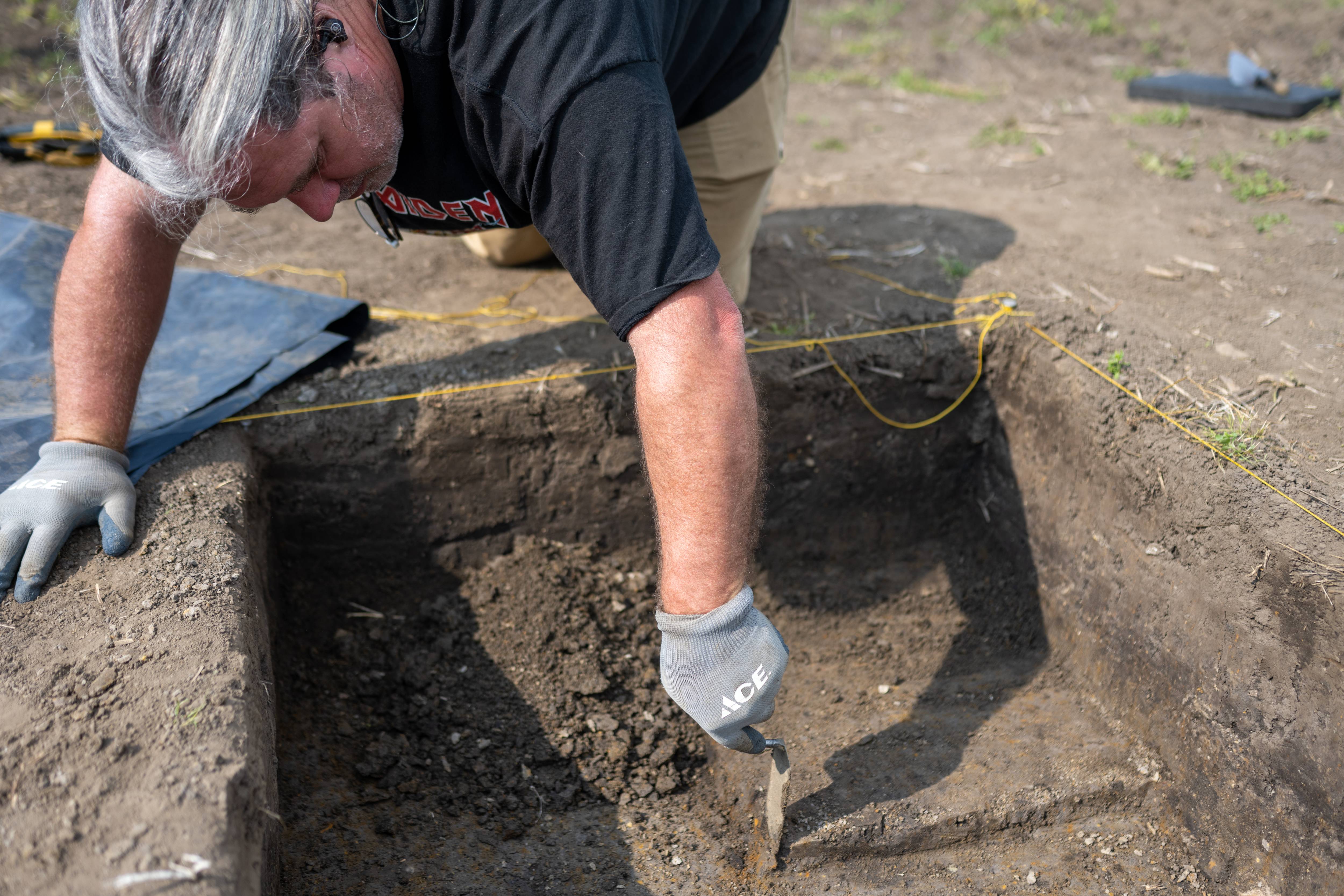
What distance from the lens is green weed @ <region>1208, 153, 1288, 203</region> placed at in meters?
3.51

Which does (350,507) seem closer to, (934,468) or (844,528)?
(844,528)

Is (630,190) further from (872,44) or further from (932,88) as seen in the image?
(872,44)

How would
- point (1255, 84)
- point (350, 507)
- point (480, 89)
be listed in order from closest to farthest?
point (480, 89)
point (350, 507)
point (1255, 84)

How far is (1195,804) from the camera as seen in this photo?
6.77 ft

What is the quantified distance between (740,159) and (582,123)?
1335mm

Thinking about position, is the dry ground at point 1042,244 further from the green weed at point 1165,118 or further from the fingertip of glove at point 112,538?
the fingertip of glove at point 112,538

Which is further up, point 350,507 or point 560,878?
point 350,507

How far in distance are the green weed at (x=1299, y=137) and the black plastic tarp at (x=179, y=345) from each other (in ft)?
12.9

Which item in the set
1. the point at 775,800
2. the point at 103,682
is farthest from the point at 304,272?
the point at 775,800

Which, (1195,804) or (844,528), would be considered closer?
(1195,804)

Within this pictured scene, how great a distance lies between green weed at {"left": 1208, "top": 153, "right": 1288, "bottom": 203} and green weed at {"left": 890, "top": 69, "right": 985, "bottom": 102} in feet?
4.72

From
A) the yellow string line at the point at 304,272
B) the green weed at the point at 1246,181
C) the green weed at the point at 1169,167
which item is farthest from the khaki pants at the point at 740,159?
the green weed at the point at 1246,181

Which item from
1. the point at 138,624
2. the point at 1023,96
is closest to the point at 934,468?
the point at 138,624

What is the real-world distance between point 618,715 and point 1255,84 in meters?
4.37
